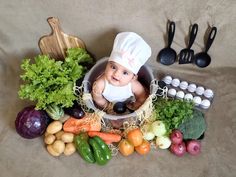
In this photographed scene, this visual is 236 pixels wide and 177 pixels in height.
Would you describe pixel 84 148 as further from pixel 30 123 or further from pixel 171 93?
pixel 171 93

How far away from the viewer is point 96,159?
128 cm

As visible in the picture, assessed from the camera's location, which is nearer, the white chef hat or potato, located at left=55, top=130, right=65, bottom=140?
the white chef hat

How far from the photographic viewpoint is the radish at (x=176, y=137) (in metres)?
1.29

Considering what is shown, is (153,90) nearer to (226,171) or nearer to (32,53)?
(226,171)

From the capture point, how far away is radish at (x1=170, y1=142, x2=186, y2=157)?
51.0 inches

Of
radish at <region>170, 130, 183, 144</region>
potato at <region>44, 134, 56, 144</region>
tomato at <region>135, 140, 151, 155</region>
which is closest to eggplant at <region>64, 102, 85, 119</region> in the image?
potato at <region>44, 134, 56, 144</region>

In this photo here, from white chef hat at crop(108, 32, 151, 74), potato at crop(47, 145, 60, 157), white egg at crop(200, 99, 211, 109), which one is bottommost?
potato at crop(47, 145, 60, 157)

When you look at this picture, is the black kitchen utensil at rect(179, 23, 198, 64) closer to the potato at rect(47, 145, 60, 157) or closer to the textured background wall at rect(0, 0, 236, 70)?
the textured background wall at rect(0, 0, 236, 70)

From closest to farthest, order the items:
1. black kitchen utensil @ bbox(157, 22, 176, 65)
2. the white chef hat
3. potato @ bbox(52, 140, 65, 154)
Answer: the white chef hat < potato @ bbox(52, 140, 65, 154) < black kitchen utensil @ bbox(157, 22, 176, 65)

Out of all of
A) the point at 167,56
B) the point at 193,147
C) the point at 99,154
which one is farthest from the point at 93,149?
the point at 167,56

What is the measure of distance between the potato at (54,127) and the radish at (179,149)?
0.43 m

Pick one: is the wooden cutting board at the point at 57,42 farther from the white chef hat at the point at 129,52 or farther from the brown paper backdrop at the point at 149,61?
the white chef hat at the point at 129,52

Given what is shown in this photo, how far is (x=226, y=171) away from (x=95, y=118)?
50cm

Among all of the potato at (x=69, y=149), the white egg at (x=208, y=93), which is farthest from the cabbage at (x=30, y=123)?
the white egg at (x=208, y=93)
